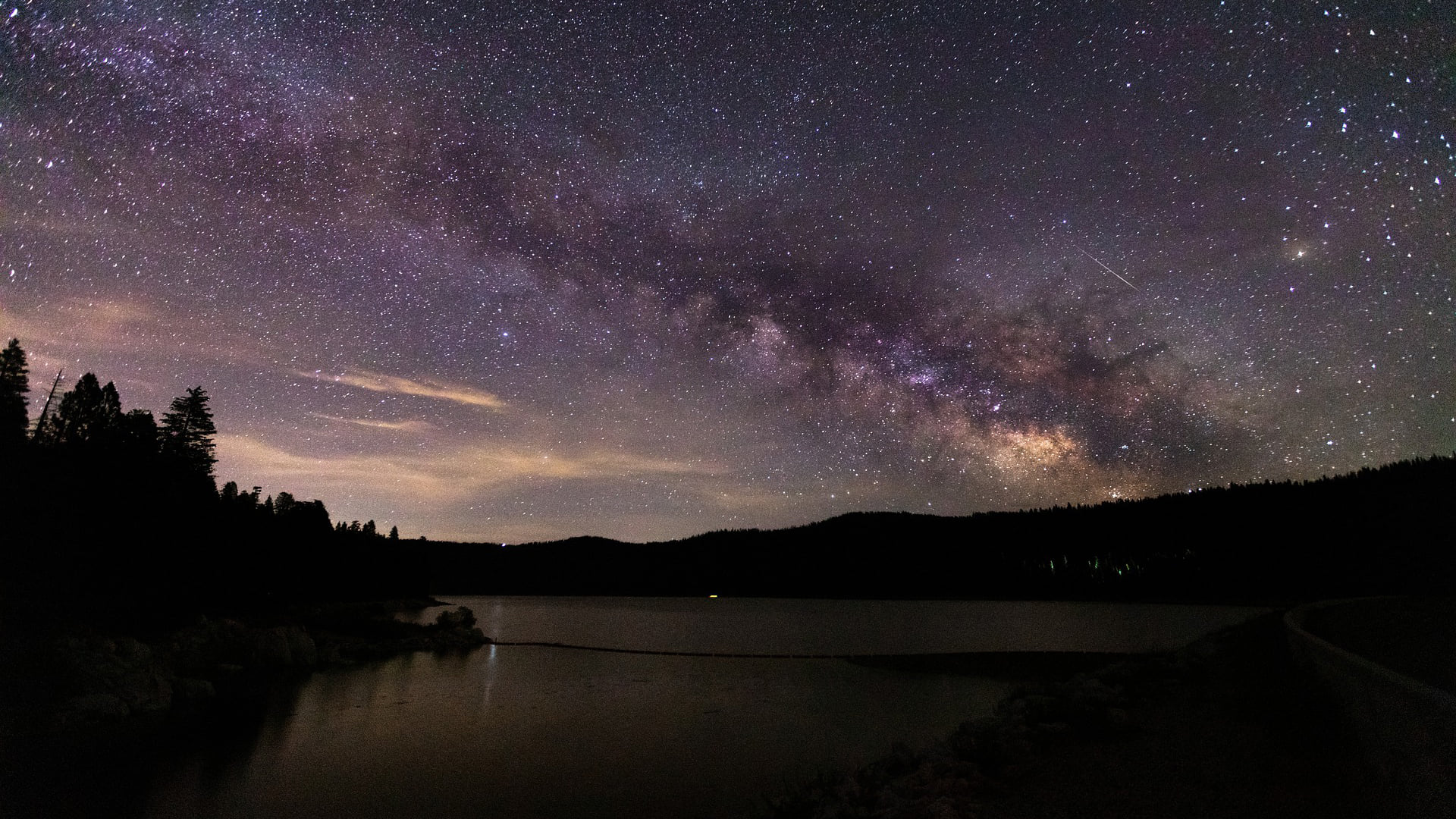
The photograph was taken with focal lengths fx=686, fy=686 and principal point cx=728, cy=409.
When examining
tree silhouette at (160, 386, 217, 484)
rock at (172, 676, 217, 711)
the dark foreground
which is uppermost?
tree silhouette at (160, 386, 217, 484)

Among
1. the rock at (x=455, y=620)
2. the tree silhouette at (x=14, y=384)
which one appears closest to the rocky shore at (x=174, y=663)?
the rock at (x=455, y=620)

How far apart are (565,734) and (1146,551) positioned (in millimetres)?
138465

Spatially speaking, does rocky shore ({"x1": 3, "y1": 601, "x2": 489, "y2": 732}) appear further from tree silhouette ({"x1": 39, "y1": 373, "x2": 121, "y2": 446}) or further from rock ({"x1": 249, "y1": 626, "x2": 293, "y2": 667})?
tree silhouette ({"x1": 39, "y1": 373, "x2": 121, "y2": 446})

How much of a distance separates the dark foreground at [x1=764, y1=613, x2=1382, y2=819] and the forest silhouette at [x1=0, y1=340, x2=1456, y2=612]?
3637cm

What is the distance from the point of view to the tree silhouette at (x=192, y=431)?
2281 inches

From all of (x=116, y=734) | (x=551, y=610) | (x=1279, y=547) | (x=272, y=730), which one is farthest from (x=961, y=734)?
(x=1279, y=547)

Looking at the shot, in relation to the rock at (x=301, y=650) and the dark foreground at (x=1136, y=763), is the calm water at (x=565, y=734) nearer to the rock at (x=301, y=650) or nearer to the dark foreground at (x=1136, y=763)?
the rock at (x=301, y=650)

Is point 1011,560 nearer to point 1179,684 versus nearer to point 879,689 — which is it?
point 879,689

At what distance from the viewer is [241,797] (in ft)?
51.4

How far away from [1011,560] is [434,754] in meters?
152

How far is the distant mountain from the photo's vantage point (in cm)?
8131

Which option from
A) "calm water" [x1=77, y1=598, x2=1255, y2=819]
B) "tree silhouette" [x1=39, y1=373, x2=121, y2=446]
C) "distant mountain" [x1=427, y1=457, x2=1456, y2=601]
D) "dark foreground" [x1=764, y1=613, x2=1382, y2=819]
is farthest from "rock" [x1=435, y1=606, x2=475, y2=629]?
"distant mountain" [x1=427, y1=457, x2=1456, y2=601]

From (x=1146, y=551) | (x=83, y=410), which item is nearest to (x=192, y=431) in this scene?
(x=83, y=410)

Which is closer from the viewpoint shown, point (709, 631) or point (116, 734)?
point (116, 734)
